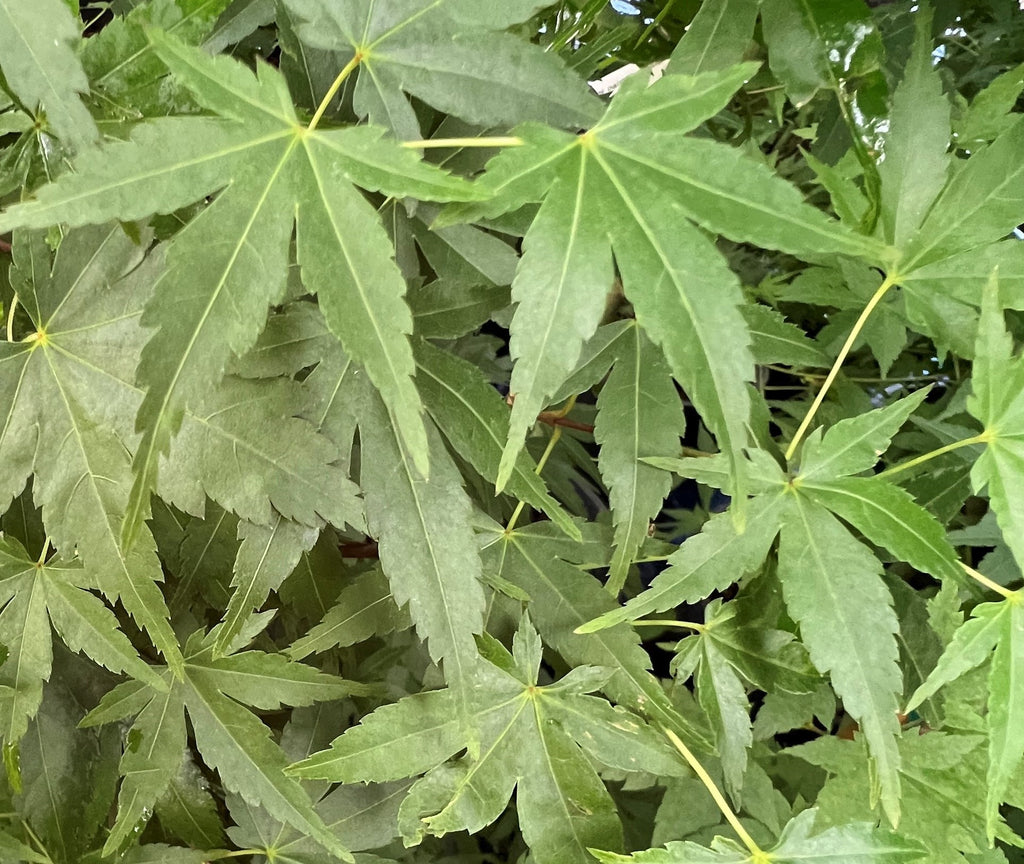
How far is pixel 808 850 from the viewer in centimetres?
52

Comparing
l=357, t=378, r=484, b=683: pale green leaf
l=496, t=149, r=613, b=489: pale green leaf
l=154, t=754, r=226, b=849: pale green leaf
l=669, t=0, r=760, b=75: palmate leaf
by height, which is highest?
l=669, t=0, r=760, b=75: palmate leaf

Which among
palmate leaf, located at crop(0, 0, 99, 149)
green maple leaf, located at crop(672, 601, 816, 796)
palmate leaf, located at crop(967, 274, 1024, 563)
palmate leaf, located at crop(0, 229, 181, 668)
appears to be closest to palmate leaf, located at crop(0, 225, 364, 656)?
palmate leaf, located at crop(0, 229, 181, 668)

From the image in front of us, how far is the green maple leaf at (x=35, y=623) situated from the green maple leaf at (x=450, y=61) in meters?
0.43

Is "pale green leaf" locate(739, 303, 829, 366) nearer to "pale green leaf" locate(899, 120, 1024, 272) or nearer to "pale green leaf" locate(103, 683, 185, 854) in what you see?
"pale green leaf" locate(899, 120, 1024, 272)

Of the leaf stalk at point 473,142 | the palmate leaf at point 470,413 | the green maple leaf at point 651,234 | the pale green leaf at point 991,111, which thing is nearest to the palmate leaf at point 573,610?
the palmate leaf at point 470,413

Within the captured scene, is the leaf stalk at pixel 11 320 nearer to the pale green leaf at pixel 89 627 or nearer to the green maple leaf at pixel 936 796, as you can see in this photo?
the pale green leaf at pixel 89 627

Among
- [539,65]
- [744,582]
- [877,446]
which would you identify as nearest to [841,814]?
[744,582]

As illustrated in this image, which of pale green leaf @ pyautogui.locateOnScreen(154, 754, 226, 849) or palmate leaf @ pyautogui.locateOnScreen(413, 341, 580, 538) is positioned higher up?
palmate leaf @ pyautogui.locateOnScreen(413, 341, 580, 538)

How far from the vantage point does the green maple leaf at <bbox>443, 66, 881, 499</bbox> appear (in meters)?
0.39

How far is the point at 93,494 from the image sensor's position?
485 millimetres

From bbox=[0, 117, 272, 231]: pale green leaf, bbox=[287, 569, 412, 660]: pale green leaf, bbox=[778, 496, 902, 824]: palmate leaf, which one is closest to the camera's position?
bbox=[0, 117, 272, 231]: pale green leaf

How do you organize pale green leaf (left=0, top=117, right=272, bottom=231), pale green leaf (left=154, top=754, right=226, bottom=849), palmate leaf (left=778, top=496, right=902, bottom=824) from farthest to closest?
pale green leaf (left=154, top=754, right=226, bottom=849), palmate leaf (left=778, top=496, right=902, bottom=824), pale green leaf (left=0, top=117, right=272, bottom=231)

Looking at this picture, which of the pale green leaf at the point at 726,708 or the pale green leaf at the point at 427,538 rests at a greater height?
the pale green leaf at the point at 427,538

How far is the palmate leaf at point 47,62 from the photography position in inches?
15.3
